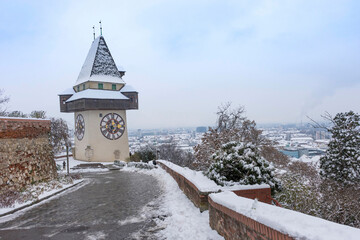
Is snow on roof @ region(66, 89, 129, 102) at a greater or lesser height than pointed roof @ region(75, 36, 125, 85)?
lesser

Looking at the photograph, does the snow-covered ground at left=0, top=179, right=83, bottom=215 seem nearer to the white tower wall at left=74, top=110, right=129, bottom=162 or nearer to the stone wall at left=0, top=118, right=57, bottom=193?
the stone wall at left=0, top=118, right=57, bottom=193

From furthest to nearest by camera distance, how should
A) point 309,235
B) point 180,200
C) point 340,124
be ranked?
point 340,124 → point 180,200 → point 309,235

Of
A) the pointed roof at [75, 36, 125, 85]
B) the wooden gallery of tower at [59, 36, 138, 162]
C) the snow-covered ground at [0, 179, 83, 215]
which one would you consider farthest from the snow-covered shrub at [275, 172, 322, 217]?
the pointed roof at [75, 36, 125, 85]

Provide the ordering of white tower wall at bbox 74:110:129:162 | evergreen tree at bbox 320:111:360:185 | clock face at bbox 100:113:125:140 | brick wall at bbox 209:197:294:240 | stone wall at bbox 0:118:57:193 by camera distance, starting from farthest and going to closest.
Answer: clock face at bbox 100:113:125:140 → white tower wall at bbox 74:110:129:162 → evergreen tree at bbox 320:111:360:185 → stone wall at bbox 0:118:57:193 → brick wall at bbox 209:197:294:240

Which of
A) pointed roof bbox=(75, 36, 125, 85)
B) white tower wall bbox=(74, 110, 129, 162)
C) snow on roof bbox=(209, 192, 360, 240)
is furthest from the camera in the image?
pointed roof bbox=(75, 36, 125, 85)

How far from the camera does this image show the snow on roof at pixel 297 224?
239 centimetres

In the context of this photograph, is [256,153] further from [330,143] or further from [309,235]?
[330,143]

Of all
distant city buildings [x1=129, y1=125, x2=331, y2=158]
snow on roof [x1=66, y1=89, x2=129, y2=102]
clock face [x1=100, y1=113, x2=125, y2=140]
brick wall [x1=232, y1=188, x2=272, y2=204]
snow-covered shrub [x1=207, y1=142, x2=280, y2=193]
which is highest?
snow on roof [x1=66, y1=89, x2=129, y2=102]

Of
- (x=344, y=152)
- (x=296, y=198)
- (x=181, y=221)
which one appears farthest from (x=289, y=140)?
(x=181, y=221)

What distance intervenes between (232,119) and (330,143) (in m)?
9.48

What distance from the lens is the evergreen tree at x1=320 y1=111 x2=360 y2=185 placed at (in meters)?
14.4

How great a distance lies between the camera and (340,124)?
50.9 feet

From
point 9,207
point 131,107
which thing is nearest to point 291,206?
point 9,207

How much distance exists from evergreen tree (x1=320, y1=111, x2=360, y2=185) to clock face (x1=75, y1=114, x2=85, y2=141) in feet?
87.5
